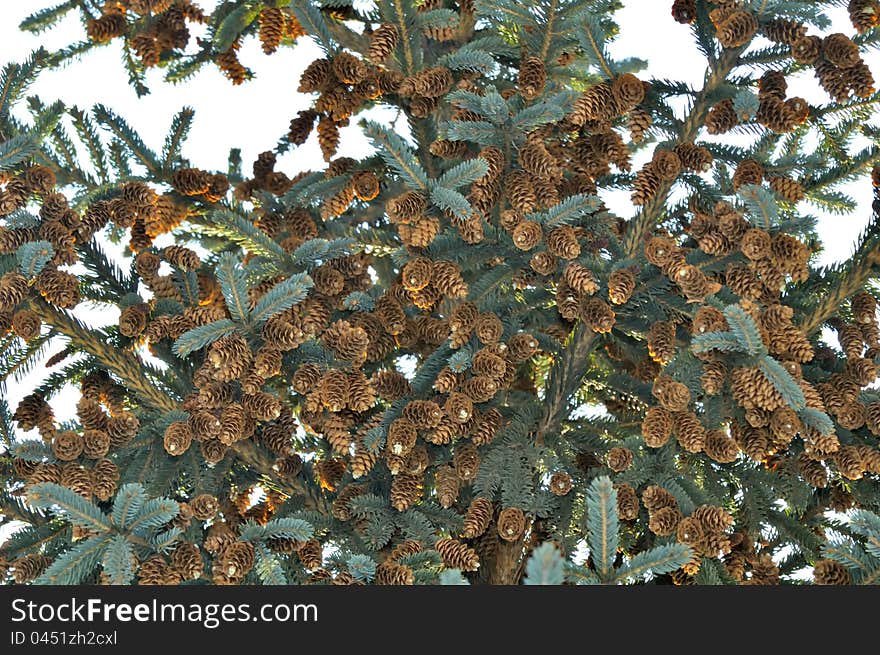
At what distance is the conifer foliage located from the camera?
2.51m

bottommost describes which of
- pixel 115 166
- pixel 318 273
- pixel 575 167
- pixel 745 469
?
pixel 745 469

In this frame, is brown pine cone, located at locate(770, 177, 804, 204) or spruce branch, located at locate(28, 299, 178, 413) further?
brown pine cone, located at locate(770, 177, 804, 204)

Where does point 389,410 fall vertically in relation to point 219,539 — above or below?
above

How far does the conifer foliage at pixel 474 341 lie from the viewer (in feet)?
8.22

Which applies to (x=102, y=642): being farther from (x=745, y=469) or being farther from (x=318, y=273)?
(x=745, y=469)

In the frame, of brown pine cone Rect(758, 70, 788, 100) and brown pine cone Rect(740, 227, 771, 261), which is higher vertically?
brown pine cone Rect(758, 70, 788, 100)

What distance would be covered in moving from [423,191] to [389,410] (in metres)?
0.59

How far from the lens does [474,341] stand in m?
2.72

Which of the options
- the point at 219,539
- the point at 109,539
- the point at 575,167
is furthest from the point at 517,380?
the point at 109,539

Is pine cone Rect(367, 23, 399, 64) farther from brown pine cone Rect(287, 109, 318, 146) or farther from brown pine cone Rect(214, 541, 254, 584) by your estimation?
brown pine cone Rect(214, 541, 254, 584)

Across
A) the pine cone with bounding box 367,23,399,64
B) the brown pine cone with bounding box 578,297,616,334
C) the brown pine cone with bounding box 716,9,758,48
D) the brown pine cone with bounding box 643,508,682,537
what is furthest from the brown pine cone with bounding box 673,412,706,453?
the pine cone with bounding box 367,23,399,64

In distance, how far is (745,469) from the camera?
9.74ft

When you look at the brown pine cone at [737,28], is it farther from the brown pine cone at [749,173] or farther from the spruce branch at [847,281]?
the spruce branch at [847,281]

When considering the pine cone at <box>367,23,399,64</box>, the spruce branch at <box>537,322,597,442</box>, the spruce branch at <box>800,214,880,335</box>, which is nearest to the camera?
the spruce branch at <box>800,214,880,335</box>
